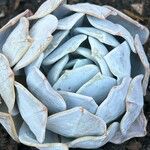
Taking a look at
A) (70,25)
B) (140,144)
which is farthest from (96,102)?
(140,144)

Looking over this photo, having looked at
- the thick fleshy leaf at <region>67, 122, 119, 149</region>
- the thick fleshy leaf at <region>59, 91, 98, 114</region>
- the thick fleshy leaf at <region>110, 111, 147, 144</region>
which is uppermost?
the thick fleshy leaf at <region>59, 91, 98, 114</region>

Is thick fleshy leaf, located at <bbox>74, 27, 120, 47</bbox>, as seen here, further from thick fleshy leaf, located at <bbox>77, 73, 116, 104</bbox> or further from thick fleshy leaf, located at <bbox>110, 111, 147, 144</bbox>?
thick fleshy leaf, located at <bbox>110, 111, 147, 144</bbox>

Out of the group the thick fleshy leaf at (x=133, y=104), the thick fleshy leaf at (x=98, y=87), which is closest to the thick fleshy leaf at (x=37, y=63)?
the thick fleshy leaf at (x=98, y=87)

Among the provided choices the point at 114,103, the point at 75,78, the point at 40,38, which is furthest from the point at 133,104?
Result: the point at 40,38

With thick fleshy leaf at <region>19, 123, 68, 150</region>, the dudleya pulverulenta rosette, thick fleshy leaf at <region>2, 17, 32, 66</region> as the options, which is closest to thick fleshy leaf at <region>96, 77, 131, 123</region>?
the dudleya pulverulenta rosette

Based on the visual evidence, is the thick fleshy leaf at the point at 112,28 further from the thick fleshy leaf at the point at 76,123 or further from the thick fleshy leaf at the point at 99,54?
the thick fleshy leaf at the point at 76,123

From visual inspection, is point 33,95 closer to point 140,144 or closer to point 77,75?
point 77,75
